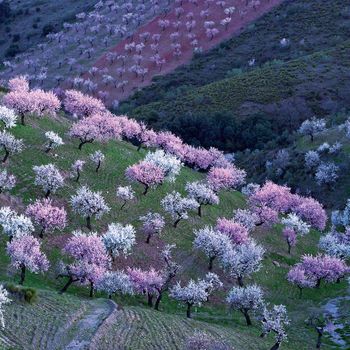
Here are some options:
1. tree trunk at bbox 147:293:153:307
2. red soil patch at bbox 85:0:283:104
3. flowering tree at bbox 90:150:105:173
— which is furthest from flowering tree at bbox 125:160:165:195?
red soil patch at bbox 85:0:283:104

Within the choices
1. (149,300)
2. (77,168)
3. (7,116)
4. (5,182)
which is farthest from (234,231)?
(7,116)

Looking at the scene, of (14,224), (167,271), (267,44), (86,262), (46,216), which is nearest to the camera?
(86,262)

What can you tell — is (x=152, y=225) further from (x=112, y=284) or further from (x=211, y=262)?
(x=112, y=284)

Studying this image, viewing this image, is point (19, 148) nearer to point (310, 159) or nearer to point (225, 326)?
point (225, 326)

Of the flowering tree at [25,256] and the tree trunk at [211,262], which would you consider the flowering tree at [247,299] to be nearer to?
the tree trunk at [211,262]

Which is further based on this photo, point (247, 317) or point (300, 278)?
point (300, 278)

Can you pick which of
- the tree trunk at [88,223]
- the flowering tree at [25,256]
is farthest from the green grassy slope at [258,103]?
the flowering tree at [25,256]
